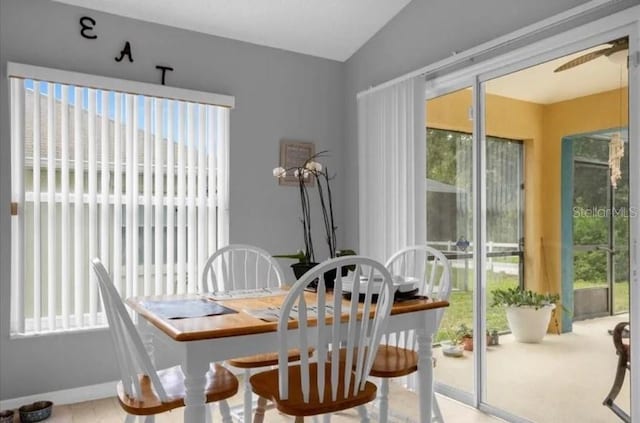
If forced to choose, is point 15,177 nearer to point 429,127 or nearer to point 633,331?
point 429,127

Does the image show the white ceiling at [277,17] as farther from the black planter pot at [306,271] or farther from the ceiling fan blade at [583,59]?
the black planter pot at [306,271]

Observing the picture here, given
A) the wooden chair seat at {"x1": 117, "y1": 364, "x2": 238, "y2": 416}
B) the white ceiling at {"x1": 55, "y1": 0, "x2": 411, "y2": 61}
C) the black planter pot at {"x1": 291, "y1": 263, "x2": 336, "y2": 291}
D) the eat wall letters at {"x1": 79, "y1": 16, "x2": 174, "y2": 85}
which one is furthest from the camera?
the white ceiling at {"x1": 55, "y1": 0, "x2": 411, "y2": 61}

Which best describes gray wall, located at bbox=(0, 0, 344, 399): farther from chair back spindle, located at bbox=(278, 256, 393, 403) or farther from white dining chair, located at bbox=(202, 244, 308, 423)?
chair back spindle, located at bbox=(278, 256, 393, 403)

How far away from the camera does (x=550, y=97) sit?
2.50 m

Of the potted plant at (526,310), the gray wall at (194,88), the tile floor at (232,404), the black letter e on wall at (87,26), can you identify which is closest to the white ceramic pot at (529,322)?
the potted plant at (526,310)

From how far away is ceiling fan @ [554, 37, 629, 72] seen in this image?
2.14 m

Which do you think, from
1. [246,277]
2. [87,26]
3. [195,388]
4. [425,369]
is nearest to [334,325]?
[195,388]

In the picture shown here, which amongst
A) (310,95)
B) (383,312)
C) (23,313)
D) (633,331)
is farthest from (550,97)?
(23,313)

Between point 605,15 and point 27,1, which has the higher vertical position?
point 27,1

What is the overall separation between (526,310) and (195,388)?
1.89 meters

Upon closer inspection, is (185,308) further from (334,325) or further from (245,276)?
(245,276)

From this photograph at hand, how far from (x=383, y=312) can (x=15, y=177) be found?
2264 mm

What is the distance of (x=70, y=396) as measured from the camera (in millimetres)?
2859

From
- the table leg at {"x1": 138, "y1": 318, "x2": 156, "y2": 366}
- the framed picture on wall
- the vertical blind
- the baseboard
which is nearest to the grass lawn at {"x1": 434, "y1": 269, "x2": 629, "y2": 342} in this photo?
the vertical blind
